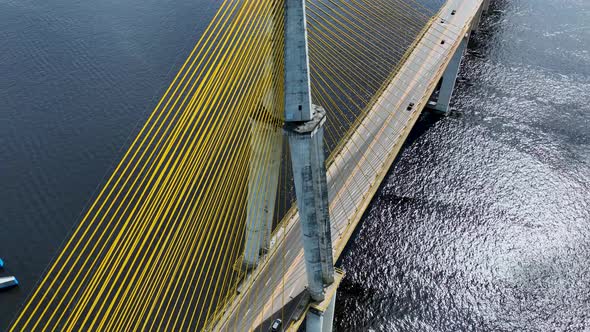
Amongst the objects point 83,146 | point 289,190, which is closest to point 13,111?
point 83,146

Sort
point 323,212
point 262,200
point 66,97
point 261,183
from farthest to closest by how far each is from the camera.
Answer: point 66,97, point 262,200, point 261,183, point 323,212

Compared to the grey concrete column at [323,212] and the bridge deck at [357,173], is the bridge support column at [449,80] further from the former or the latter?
the grey concrete column at [323,212]

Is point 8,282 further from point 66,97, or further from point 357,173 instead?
point 357,173

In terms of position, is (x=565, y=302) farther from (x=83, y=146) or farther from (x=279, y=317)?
(x=83, y=146)

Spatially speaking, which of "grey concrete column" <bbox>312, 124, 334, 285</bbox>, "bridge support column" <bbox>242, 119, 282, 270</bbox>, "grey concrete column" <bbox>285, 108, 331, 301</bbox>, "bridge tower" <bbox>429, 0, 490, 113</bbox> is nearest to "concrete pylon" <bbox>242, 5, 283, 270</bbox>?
"bridge support column" <bbox>242, 119, 282, 270</bbox>

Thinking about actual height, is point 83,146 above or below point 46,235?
above

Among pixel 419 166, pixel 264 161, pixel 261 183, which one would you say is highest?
pixel 419 166

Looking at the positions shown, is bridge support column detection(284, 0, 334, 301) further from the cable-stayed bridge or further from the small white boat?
the small white boat

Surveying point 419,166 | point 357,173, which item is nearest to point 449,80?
point 419,166
